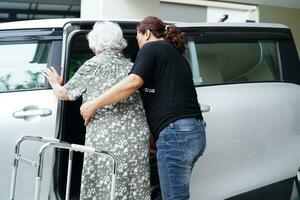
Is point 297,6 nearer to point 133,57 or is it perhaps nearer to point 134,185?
point 133,57

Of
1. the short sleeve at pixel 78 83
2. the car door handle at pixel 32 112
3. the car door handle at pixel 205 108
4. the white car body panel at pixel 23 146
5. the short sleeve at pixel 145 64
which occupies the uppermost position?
the short sleeve at pixel 145 64

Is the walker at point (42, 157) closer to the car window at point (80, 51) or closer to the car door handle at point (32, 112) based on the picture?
the car door handle at point (32, 112)

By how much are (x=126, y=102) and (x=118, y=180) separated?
1.46 feet

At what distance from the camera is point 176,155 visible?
8.62 ft

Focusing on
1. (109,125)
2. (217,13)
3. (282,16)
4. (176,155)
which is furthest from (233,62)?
(282,16)

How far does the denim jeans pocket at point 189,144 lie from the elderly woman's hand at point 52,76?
2.57 feet

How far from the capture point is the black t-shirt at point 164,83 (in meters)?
2.62

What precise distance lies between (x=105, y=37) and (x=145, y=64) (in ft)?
1.03

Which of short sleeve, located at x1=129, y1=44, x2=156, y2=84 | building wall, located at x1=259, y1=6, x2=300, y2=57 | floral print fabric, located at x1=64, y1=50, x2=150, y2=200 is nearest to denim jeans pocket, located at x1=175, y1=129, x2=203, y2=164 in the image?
floral print fabric, located at x1=64, y1=50, x2=150, y2=200

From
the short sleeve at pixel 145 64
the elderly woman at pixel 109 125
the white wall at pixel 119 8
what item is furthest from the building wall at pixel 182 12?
the short sleeve at pixel 145 64

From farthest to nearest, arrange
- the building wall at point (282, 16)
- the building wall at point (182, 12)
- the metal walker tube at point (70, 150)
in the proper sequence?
the building wall at point (282, 16) → the building wall at point (182, 12) → the metal walker tube at point (70, 150)

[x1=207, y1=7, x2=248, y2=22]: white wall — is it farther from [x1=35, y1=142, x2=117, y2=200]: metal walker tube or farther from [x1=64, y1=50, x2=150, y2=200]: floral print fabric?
[x1=35, y1=142, x2=117, y2=200]: metal walker tube

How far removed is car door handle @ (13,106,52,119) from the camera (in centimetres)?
293

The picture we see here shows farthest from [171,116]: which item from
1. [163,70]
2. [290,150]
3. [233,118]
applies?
[290,150]
